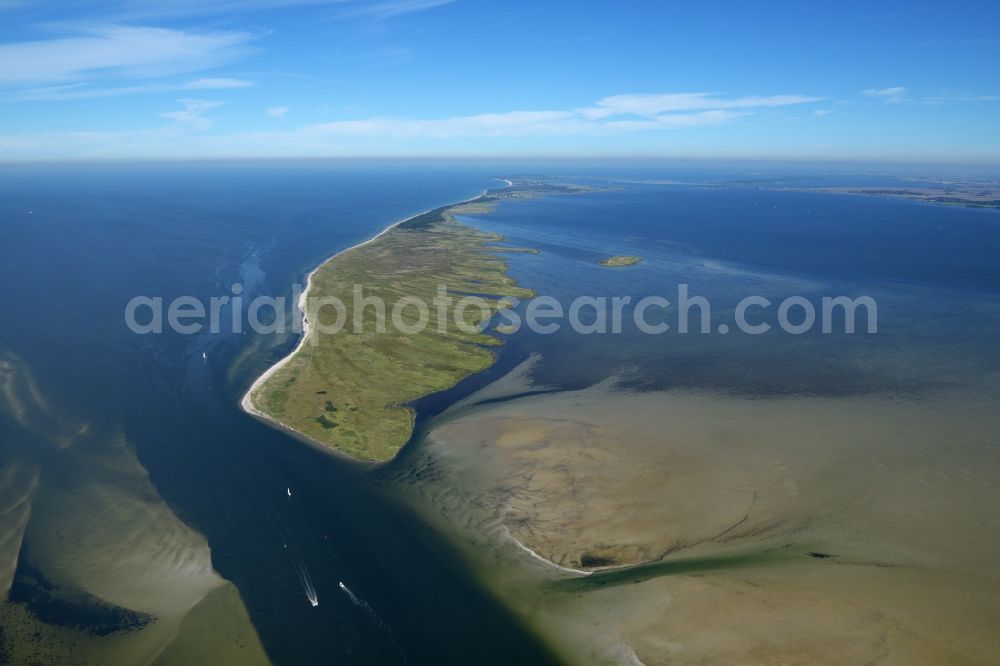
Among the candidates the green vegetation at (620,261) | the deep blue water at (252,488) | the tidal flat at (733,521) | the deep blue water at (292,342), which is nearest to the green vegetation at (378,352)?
the deep blue water at (292,342)

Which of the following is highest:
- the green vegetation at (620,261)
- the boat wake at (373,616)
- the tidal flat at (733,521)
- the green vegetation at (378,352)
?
the green vegetation at (620,261)

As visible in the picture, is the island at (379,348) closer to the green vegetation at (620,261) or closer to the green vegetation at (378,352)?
the green vegetation at (378,352)

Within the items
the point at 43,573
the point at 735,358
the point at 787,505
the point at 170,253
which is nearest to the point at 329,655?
the point at 43,573

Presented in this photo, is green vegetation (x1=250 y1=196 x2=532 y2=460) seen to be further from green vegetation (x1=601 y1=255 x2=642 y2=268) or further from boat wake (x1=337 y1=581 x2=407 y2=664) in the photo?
green vegetation (x1=601 y1=255 x2=642 y2=268)

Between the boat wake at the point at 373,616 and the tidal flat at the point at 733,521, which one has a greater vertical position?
the tidal flat at the point at 733,521

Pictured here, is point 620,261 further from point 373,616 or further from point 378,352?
point 373,616
